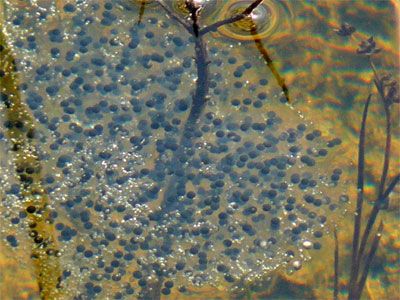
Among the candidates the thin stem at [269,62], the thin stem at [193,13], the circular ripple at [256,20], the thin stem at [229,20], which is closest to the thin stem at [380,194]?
the thin stem at [269,62]

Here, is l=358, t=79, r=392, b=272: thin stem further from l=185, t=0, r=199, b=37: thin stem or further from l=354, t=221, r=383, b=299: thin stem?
l=185, t=0, r=199, b=37: thin stem

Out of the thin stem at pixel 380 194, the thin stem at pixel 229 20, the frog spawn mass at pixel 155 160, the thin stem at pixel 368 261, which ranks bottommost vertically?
the thin stem at pixel 368 261

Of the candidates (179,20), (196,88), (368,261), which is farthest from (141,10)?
(368,261)

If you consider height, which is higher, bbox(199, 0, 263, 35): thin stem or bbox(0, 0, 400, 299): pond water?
bbox(199, 0, 263, 35): thin stem

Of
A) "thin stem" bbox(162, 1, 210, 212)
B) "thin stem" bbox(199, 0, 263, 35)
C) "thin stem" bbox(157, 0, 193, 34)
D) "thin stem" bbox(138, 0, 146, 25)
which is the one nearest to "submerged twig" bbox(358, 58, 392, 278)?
"thin stem" bbox(199, 0, 263, 35)

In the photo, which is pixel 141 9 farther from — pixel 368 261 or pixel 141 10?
pixel 368 261

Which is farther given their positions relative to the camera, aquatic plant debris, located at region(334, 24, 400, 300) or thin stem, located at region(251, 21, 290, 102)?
thin stem, located at region(251, 21, 290, 102)

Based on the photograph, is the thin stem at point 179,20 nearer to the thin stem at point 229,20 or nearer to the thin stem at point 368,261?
the thin stem at point 229,20

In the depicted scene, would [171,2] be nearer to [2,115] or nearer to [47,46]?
[47,46]
